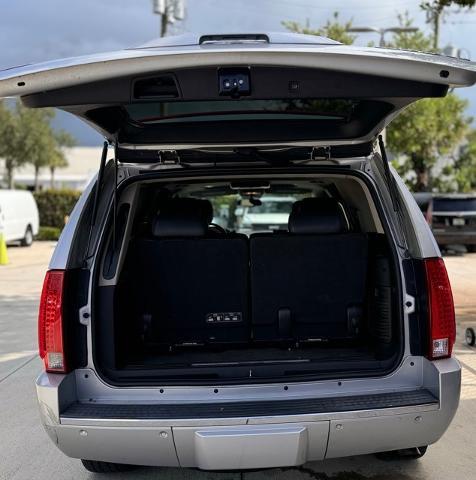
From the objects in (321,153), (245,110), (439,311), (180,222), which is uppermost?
(245,110)

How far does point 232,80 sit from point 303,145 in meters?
0.88

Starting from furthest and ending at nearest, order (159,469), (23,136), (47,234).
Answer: (23,136) < (47,234) < (159,469)

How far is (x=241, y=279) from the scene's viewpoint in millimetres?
3801

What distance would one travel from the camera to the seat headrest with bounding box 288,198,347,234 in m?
3.84

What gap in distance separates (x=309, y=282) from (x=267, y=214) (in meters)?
7.79

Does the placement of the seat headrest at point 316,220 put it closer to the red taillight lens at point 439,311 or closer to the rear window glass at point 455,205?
the red taillight lens at point 439,311

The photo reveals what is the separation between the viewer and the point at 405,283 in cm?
312

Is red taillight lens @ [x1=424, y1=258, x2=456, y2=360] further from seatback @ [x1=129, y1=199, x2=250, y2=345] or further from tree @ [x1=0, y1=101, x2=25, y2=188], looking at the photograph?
tree @ [x1=0, y1=101, x2=25, y2=188]

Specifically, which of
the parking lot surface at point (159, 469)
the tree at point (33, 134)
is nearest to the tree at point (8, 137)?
the tree at point (33, 134)

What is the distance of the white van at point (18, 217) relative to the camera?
18578mm

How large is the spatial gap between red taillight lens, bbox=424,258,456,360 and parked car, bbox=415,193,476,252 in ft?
39.2

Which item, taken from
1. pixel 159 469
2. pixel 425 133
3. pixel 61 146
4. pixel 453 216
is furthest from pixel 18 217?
pixel 61 146

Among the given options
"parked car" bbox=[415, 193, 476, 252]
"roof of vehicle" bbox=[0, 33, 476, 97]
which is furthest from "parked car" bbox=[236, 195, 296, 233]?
"roof of vehicle" bbox=[0, 33, 476, 97]

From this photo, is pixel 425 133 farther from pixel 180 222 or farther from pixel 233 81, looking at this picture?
pixel 233 81
